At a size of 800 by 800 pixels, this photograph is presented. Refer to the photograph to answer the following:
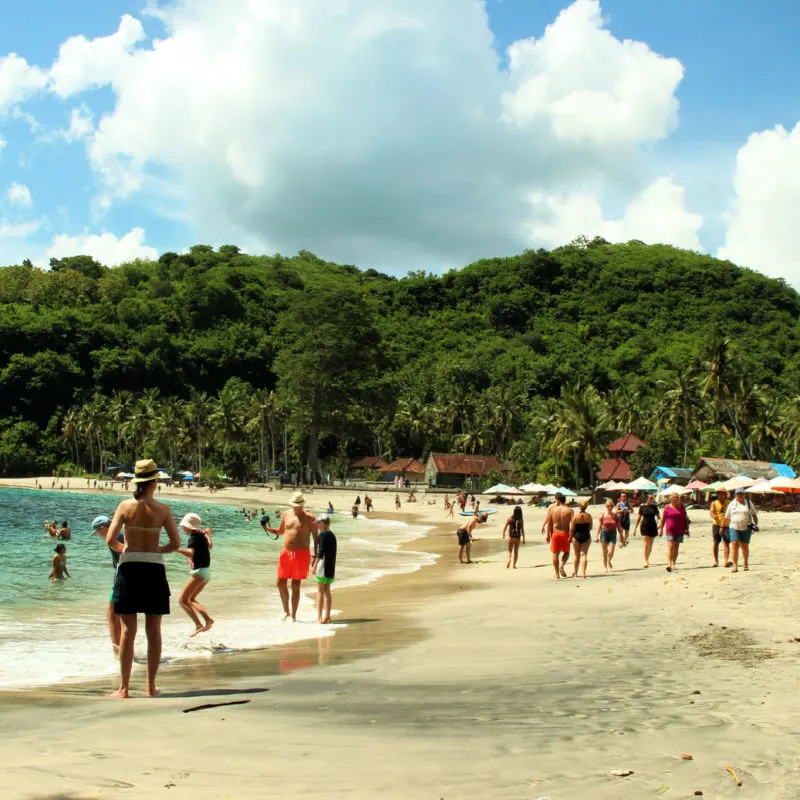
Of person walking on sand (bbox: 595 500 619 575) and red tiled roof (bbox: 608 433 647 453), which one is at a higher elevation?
red tiled roof (bbox: 608 433 647 453)

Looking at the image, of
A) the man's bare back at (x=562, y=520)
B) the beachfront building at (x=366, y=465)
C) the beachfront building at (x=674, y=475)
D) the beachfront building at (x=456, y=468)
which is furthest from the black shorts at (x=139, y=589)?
the beachfront building at (x=366, y=465)

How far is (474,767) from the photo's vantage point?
3803mm

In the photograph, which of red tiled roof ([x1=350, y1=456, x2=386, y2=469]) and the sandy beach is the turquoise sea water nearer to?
the sandy beach

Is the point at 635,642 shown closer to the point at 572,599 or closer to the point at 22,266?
the point at 572,599

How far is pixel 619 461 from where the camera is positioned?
219 ft

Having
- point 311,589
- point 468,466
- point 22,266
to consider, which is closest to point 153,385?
point 22,266

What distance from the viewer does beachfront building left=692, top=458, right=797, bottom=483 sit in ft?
142

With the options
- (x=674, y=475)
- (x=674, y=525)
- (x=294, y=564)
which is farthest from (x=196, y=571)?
(x=674, y=475)

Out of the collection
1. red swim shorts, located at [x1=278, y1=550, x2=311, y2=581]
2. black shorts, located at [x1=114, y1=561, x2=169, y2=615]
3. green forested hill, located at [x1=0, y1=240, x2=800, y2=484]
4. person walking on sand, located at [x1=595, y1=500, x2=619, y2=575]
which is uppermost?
green forested hill, located at [x1=0, y1=240, x2=800, y2=484]

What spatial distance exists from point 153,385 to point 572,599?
11281 cm

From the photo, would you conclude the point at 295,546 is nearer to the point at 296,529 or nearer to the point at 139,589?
the point at 296,529

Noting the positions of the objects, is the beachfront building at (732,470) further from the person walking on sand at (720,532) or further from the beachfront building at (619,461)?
the person walking on sand at (720,532)

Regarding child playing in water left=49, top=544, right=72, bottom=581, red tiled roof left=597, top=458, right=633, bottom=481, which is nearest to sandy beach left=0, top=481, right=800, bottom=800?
child playing in water left=49, top=544, right=72, bottom=581

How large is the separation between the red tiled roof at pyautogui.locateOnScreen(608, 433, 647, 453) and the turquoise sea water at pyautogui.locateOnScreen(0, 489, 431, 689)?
4366cm
